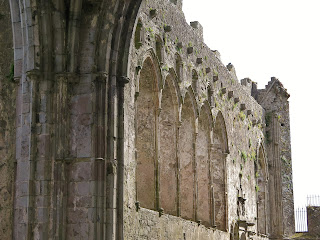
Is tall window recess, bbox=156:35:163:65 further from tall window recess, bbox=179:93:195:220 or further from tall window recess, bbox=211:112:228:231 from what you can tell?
tall window recess, bbox=211:112:228:231

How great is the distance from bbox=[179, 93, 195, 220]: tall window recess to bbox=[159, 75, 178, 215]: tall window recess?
42.2 inches

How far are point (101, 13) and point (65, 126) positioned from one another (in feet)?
4.87

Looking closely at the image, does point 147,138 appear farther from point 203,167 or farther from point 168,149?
point 203,167

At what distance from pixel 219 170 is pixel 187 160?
8.21 ft

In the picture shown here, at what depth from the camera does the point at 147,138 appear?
38.6ft

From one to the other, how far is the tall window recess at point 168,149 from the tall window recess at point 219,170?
10.4ft

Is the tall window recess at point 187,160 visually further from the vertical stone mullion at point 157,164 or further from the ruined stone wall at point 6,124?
the ruined stone wall at point 6,124

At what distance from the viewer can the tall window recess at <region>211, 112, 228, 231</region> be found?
53.1 feet

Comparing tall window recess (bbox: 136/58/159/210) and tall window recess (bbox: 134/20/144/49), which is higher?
tall window recess (bbox: 134/20/144/49)

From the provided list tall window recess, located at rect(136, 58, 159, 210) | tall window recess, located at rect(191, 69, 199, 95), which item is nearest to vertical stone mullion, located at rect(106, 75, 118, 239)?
tall window recess, located at rect(136, 58, 159, 210)

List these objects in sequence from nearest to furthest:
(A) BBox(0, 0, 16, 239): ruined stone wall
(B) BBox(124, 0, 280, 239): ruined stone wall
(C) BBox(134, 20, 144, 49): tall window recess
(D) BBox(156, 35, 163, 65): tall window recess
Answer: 1. (A) BBox(0, 0, 16, 239): ruined stone wall
2. (B) BBox(124, 0, 280, 239): ruined stone wall
3. (C) BBox(134, 20, 144, 49): tall window recess
4. (D) BBox(156, 35, 163, 65): tall window recess

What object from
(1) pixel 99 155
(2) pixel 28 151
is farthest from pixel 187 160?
(2) pixel 28 151

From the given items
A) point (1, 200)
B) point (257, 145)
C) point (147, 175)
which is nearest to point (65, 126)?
point (1, 200)

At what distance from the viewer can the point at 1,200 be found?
335 inches
